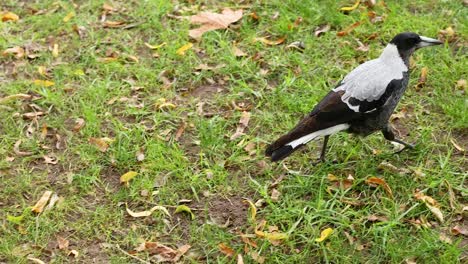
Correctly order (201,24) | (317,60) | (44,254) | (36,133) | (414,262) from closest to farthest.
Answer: (414,262) → (44,254) → (36,133) → (317,60) → (201,24)

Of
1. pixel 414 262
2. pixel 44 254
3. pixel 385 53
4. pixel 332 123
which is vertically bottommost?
pixel 44 254

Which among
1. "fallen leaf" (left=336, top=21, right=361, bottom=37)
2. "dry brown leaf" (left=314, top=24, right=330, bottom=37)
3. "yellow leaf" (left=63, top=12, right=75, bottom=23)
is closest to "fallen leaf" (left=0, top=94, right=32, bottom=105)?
"yellow leaf" (left=63, top=12, right=75, bottom=23)

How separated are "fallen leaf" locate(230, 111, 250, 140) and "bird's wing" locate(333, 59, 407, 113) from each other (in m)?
0.90

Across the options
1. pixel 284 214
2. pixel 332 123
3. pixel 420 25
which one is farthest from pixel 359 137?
pixel 420 25

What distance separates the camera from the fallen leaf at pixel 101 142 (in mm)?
4461

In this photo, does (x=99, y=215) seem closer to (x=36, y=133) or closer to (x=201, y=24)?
(x=36, y=133)

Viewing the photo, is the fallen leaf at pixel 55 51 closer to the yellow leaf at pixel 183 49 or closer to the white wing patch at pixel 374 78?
the yellow leaf at pixel 183 49

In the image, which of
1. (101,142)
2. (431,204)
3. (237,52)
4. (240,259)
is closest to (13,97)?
(101,142)

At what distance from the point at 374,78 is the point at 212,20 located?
224 centimetres

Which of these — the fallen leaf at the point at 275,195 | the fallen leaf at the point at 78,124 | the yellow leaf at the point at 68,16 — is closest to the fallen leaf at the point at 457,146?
the fallen leaf at the point at 275,195

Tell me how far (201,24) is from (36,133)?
1913 mm

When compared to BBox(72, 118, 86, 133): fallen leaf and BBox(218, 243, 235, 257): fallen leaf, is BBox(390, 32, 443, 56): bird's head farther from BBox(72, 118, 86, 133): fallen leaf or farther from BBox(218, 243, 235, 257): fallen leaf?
BBox(72, 118, 86, 133): fallen leaf

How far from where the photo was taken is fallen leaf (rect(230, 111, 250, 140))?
4.48 meters

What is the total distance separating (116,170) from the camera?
4.32m
